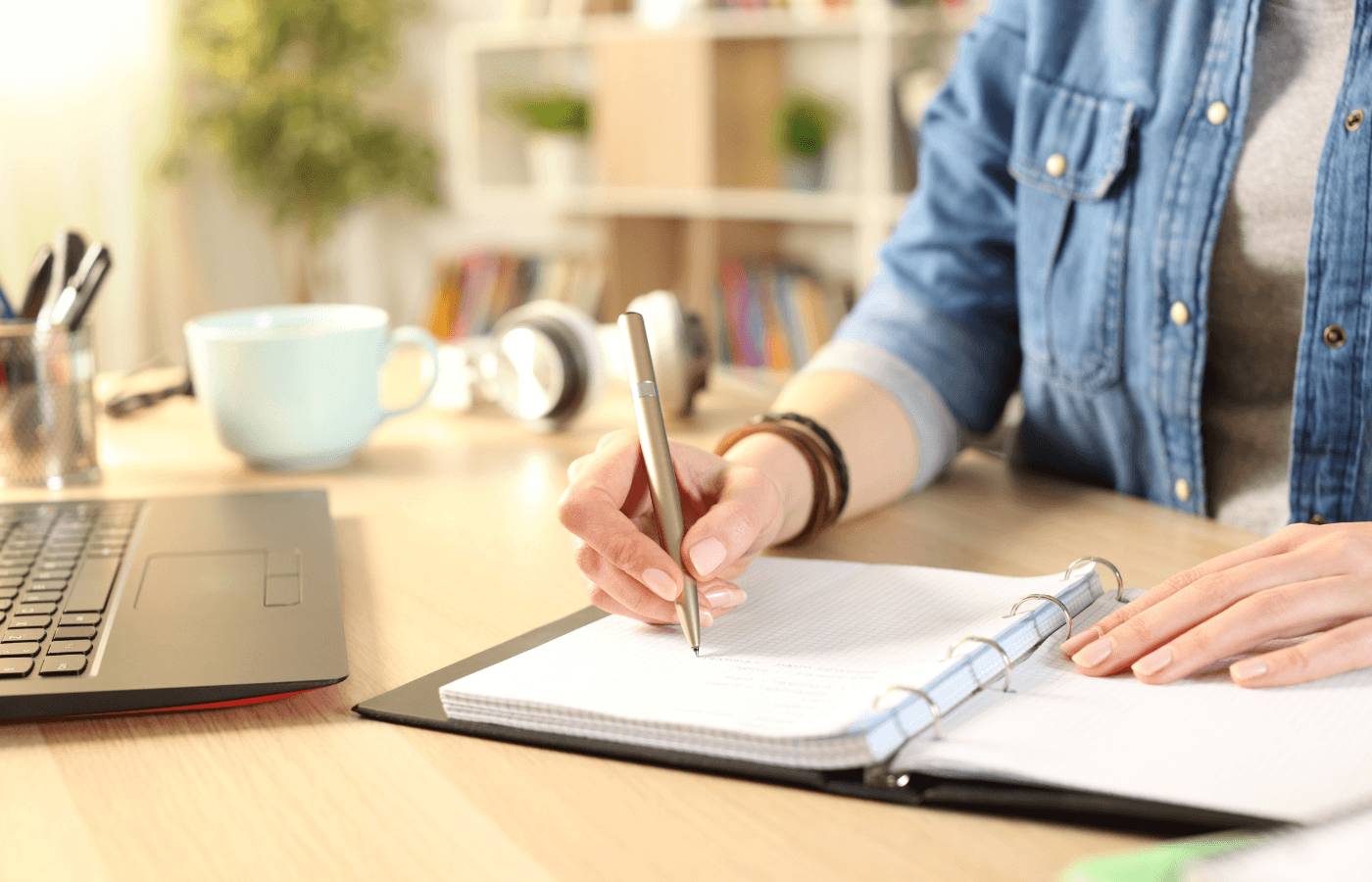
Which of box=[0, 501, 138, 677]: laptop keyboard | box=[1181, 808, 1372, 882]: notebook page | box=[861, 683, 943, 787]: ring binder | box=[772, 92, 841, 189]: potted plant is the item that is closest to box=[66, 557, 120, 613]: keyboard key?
box=[0, 501, 138, 677]: laptop keyboard

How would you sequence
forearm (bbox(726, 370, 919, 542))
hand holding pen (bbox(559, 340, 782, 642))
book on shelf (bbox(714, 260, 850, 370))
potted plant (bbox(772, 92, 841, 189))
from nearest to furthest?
hand holding pen (bbox(559, 340, 782, 642)), forearm (bbox(726, 370, 919, 542)), potted plant (bbox(772, 92, 841, 189)), book on shelf (bbox(714, 260, 850, 370))

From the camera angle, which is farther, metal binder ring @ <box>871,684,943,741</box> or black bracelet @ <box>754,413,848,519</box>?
black bracelet @ <box>754,413,848,519</box>

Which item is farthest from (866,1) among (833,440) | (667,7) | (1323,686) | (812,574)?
(1323,686)

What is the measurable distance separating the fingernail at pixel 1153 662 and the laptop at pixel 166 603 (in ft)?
1.15

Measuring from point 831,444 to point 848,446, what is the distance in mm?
24

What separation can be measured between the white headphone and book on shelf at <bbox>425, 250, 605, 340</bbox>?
208 centimetres

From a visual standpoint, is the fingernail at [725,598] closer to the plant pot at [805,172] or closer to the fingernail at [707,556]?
the fingernail at [707,556]

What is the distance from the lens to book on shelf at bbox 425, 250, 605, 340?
10.5ft

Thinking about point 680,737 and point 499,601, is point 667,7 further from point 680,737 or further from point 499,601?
point 680,737

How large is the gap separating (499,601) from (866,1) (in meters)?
2.08

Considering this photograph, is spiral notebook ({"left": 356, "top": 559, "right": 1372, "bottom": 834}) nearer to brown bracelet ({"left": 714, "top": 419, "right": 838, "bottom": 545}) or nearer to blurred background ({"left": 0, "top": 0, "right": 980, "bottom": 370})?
brown bracelet ({"left": 714, "top": 419, "right": 838, "bottom": 545})

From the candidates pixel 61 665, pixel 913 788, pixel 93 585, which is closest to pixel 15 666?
pixel 61 665

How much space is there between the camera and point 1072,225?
87 cm

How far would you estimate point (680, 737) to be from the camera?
0.44 metres
